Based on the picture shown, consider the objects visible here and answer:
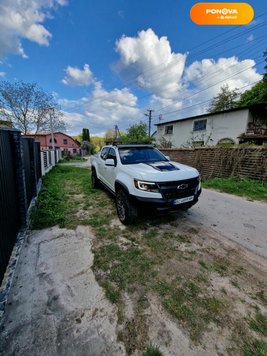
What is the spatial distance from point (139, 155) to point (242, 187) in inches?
183

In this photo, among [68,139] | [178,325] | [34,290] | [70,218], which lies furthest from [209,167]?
Answer: [68,139]

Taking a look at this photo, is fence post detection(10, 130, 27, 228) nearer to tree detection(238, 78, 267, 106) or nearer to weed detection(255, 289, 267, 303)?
weed detection(255, 289, 267, 303)

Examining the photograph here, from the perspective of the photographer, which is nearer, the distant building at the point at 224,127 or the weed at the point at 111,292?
the weed at the point at 111,292

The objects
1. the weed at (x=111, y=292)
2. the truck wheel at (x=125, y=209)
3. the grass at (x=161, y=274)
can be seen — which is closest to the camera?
the grass at (x=161, y=274)

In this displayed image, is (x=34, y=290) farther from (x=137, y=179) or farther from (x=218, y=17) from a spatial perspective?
(x=218, y=17)

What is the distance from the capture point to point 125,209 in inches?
134

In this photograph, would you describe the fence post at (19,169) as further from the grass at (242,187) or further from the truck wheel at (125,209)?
the grass at (242,187)

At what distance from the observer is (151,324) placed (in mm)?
1604

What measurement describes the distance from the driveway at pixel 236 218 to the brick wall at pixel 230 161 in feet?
6.84

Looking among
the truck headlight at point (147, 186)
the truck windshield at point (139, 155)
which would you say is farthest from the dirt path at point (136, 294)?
the truck windshield at point (139, 155)

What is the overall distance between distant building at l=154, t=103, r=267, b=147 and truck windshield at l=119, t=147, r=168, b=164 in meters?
13.0

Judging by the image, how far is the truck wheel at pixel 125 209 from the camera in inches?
129

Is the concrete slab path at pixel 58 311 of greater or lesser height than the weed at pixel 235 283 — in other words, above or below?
below

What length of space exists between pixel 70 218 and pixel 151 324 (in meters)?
2.94
